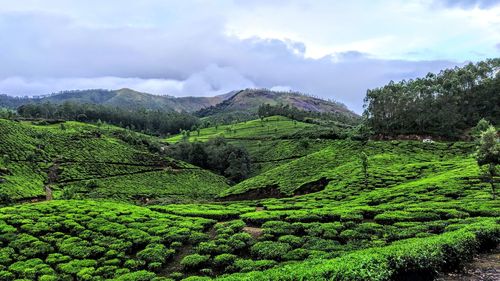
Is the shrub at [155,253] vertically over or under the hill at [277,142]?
under

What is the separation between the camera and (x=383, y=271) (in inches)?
702

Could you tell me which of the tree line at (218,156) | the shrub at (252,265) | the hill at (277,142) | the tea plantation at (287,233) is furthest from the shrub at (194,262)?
the hill at (277,142)

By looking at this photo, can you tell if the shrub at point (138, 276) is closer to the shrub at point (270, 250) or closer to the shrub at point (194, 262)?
the shrub at point (194, 262)

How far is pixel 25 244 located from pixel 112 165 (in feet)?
279

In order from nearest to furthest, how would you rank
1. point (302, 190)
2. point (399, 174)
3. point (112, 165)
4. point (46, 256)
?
1. point (46, 256)
2. point (399, 174)
3. point (302, 190)
4. point (112, 165)

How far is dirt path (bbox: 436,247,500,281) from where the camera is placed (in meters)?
20.2

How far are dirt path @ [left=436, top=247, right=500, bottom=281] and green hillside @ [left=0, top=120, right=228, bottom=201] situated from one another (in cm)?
6299

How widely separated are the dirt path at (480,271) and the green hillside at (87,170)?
62988 mm

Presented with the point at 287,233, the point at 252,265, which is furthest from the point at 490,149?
the point at 252,265

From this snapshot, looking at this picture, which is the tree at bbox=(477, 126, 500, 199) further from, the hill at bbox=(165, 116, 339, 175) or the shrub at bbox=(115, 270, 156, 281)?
the hill at bbox=(165, 116, 339, 175)

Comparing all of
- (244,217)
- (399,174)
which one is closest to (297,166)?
(399,174)

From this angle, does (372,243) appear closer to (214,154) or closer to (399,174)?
(399,174)

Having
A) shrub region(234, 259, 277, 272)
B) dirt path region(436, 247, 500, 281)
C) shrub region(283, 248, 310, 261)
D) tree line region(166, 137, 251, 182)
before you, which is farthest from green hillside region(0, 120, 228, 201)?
dirt path region(436, 247, 500, 281)

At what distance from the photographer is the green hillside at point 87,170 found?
293 ft
